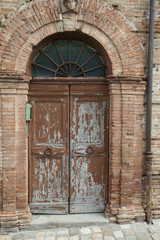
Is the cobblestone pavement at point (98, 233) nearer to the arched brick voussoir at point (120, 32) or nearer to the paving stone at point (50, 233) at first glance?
the paving stone at point (50, 233)

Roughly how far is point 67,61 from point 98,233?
335cm

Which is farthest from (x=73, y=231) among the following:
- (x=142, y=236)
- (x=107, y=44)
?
(x=107, y=44)

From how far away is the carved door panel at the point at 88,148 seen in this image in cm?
448

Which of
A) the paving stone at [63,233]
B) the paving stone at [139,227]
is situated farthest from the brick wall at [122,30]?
the paving stone at [63,233]

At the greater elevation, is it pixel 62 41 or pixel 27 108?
pixel 62 41

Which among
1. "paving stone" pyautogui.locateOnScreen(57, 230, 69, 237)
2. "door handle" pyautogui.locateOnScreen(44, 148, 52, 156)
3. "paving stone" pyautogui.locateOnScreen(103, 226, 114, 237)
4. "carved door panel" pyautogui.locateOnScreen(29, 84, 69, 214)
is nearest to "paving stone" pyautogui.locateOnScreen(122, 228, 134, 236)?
"paving stone" pyautogui.locateOnScreen(103, 226, 114, 237)

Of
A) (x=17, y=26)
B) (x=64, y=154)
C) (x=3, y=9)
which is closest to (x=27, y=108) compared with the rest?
(x=64, y=154)

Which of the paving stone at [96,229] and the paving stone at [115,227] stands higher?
the paving stone at [115,227]

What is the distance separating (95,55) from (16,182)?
2.97m

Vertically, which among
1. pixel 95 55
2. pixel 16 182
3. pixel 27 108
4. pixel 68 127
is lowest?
pixel 16 182

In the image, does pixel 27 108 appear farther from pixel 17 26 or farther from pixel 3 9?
pixel 3 9

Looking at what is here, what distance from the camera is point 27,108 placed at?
416 cm

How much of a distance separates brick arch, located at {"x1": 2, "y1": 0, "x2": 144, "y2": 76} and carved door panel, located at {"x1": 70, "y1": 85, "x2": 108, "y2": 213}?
0.76 m

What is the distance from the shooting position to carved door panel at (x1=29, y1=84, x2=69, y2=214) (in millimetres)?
4434
